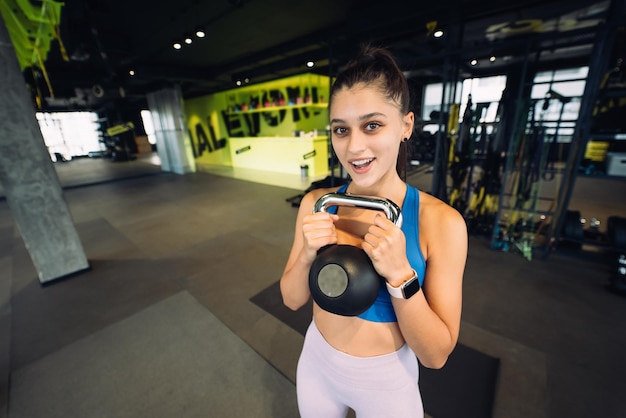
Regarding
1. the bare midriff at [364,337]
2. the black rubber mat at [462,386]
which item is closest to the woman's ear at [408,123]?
the bare midriff at [364,337]

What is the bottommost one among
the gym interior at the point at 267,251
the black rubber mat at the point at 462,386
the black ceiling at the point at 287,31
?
the black rubber mat at the point at 462,386

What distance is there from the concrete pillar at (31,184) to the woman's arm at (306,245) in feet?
11.3

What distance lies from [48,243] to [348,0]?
18.1 feet

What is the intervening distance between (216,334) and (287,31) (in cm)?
621

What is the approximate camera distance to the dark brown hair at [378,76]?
0.80 m

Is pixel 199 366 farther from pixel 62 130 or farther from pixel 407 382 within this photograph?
pixel 62 130

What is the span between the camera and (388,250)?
0.65 m

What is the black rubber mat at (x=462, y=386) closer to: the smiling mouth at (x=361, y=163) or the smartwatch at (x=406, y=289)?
the smartwatch at (x=406, y=289)

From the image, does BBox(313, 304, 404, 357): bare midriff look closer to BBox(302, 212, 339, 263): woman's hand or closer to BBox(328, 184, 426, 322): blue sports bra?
BBox(328, 184, 426, 322): blue sports bra

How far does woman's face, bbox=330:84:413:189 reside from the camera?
0.78 m

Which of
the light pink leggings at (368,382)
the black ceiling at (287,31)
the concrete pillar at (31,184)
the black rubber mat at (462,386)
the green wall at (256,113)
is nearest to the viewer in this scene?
the light pink leggings at (368,382)

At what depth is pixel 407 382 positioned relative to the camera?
879mm

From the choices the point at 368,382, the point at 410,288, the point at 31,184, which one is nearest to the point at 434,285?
the point at 410,288

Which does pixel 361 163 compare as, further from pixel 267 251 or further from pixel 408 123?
pixel 267 251
